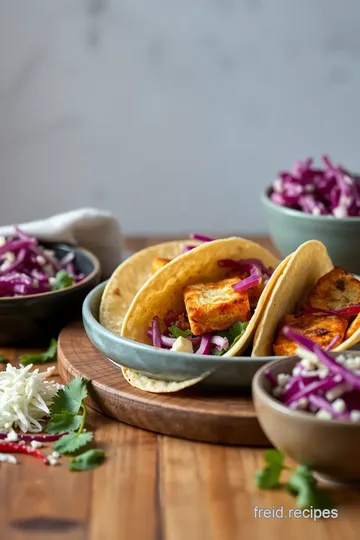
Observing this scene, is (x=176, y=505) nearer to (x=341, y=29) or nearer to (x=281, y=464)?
(x=281, y=464)

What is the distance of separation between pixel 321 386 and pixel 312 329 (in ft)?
1.60

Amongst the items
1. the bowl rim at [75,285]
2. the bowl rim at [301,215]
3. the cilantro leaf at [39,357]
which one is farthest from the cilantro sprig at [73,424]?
the bowl rim at [301,215]

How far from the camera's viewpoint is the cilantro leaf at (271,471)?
7.50ft

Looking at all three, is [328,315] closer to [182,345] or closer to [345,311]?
Answer: [345,311]

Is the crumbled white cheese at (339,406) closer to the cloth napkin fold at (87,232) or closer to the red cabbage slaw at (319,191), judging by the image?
the red cabbage slaw at (319,191)

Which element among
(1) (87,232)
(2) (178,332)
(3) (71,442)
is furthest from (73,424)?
(1) (87,232)

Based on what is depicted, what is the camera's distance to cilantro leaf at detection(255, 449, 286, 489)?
2.29m

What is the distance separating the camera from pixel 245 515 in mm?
2203

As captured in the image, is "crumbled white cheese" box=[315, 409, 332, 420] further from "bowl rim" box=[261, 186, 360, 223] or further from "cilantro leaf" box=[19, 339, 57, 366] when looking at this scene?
"bowl rim" box=[261, 186, 360, 223]

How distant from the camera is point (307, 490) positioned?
86.3 inches

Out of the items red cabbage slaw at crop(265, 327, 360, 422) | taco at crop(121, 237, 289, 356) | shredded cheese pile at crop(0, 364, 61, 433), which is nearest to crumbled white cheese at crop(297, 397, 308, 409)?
red cabbage slaw at crop(265, 327, 360, 422)

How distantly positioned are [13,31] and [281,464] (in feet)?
13.2

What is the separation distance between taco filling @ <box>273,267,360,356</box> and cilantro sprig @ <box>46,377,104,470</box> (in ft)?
1.90

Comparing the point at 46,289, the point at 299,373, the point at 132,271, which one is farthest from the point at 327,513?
the point at 46,289
